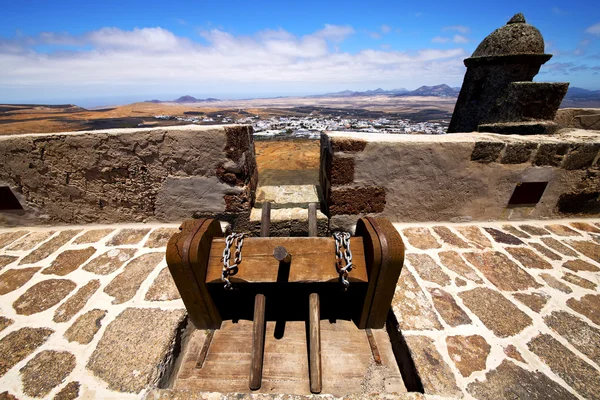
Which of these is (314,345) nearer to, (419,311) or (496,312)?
(419,311)

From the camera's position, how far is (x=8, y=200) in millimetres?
2734

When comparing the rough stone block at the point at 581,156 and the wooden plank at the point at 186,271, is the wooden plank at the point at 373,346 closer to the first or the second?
the wooden plank at the point at 186,271

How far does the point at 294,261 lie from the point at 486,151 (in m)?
2.43

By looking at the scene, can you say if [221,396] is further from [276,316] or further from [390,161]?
[390,161]

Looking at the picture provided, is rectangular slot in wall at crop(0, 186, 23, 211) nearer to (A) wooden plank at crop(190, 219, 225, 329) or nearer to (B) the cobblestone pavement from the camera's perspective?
(B) the cobblestone pavement

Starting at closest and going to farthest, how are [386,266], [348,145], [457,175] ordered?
[386,266] → [348,145] → [457,175]

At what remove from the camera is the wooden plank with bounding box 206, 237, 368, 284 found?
5.10ft

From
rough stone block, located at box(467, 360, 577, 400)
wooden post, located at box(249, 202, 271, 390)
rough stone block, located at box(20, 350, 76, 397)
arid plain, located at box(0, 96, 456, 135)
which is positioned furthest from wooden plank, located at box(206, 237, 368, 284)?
→ arid plain, located at box(0, 96, 456, 135)

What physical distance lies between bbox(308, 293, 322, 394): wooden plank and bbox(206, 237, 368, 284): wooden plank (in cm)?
22

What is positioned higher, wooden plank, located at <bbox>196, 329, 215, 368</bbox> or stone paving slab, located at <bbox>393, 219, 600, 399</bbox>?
stone paving slab, located at <bbox>393, 219, 600, 399</bbox>

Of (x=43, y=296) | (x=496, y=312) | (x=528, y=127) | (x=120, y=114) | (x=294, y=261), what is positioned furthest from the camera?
(x=120, y=114)

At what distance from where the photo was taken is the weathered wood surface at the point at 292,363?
1597mm

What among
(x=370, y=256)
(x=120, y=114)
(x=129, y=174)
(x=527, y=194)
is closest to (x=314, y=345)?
(x=370, y=256)

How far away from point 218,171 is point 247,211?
554 millimetres
